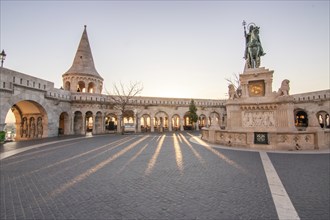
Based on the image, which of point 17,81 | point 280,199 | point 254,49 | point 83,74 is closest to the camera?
point 280,199

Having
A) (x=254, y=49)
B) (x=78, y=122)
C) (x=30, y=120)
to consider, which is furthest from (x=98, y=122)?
(x=254, y=49)

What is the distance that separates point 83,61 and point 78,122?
1554cm

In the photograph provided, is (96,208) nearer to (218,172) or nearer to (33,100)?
(218,172)

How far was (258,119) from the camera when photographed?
14.0 m

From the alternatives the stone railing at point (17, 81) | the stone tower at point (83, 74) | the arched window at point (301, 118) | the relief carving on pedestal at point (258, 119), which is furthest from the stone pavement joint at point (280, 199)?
the arched window at point (301, 118)

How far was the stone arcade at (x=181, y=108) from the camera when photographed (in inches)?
464

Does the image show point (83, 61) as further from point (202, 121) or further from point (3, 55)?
point (202, 121)

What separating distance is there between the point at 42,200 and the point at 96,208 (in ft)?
5.36

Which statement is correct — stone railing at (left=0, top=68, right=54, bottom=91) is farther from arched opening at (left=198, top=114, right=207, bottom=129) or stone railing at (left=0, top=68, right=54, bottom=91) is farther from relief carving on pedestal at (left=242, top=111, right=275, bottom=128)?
arched opening at (left=198, top=114, right=207, bottom=129)

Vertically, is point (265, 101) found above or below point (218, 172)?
above

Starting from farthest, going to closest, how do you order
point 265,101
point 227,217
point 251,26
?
point 251,26
point 265,101
point 227,217

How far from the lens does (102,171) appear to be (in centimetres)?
675

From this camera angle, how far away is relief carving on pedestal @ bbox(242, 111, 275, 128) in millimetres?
13618

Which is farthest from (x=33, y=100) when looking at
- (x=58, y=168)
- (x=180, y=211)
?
(x=180, y=211)
